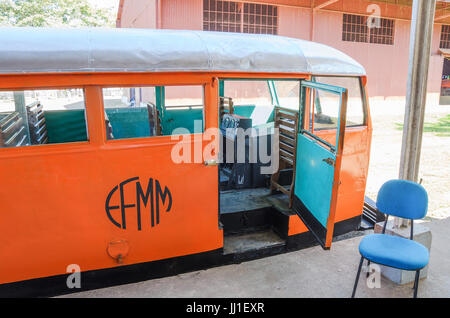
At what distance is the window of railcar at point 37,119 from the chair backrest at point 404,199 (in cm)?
292

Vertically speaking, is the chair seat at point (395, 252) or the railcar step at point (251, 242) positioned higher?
the chair seat at point (395, 252)

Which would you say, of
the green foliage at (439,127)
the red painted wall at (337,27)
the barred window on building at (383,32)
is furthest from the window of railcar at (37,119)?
the barred window on building at (383,32)

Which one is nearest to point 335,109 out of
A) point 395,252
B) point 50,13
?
point 395,252

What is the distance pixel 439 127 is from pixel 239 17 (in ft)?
28.9

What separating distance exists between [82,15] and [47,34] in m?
30.3

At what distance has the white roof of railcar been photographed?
284 centimetres

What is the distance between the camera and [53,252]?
10.3 ft

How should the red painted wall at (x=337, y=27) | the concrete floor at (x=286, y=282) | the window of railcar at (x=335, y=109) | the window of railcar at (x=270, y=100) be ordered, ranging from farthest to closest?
1. the red painted wall at (x=337, y=27)
2. the window of railcar at (x=270, y=100)
3. the window of railcar at (x=335, y=109)
4. the concrete floor at (x=286, y=282)

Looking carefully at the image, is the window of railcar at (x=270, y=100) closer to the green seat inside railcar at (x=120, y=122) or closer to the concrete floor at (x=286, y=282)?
the green seat inside railcar at (x=120, y=122)

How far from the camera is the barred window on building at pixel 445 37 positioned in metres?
17.6

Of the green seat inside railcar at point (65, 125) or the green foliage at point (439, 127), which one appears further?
the green foliage at point (439, 127)
